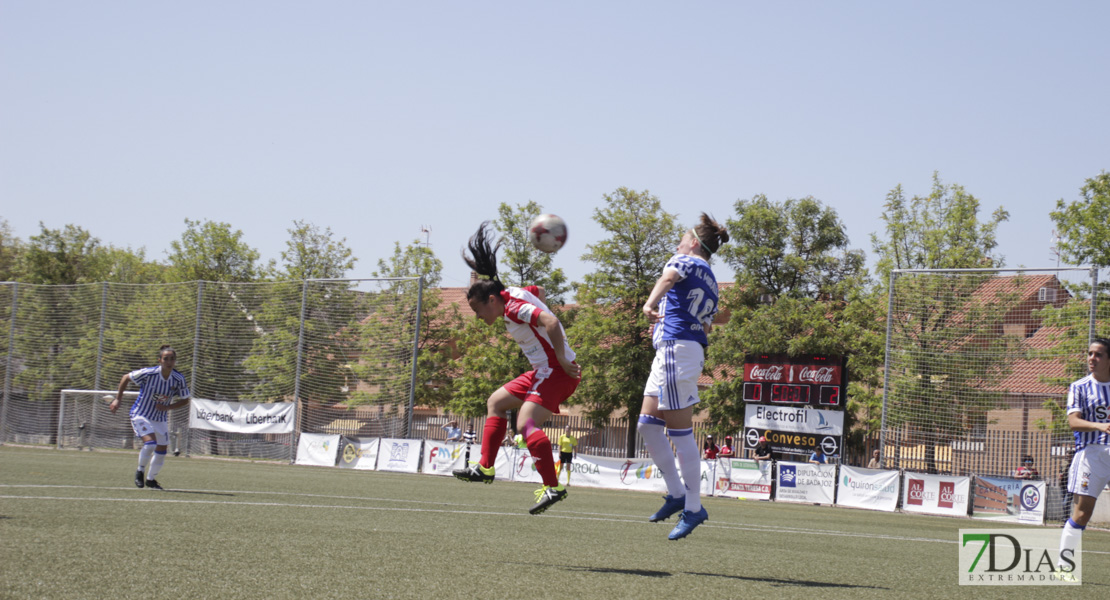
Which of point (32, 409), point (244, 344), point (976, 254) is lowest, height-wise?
point (32, 409)

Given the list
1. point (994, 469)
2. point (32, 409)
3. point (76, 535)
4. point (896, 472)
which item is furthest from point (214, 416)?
point (76, 535)

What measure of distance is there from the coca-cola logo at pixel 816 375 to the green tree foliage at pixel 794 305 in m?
6.68

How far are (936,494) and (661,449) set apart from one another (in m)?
18.7

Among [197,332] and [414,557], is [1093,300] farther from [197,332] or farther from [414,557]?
[197,332]

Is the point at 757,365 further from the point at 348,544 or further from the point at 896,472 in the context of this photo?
the point at 348,544

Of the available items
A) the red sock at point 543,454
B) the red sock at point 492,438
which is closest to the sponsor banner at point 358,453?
the red sock at point 492,438

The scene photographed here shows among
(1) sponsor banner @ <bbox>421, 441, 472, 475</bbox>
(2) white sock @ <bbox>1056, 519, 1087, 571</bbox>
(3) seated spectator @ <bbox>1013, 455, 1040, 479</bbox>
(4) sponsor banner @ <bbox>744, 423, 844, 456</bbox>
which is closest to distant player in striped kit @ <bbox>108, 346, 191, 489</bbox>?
(2) white sock @ <bbox>1056, 519, 1087, 571</bbox>

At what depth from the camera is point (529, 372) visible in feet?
24.9

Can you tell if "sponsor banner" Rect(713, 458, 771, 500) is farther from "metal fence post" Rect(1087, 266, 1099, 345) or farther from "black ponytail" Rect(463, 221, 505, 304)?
"black ponytail" Rect(463, 221, 505, 304)

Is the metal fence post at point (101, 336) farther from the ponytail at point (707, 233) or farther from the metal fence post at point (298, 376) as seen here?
the ponytail at point (707, 233)

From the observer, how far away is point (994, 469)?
24.7 metres

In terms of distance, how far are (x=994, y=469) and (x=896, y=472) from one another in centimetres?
285

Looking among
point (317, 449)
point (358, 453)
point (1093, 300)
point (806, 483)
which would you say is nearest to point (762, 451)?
point (806, 483)

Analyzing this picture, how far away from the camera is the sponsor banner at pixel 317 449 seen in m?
31.1
